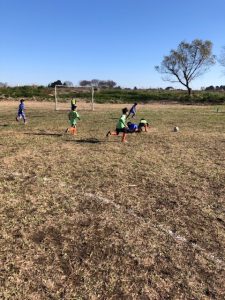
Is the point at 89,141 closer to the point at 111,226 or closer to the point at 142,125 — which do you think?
the point at 142,125

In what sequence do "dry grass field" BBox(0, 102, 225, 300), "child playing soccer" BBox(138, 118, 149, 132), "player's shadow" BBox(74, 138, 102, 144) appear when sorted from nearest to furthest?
"dry grass field" BBox(0, 102, 225, 300), "player's shadow" BBox(74, 138, 102, 144), "child playing soccer" BBox(138, 118, 149, 132)

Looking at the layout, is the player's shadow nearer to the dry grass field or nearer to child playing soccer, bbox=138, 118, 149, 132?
the dry grass field

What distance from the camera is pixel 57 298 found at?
11.3 ft

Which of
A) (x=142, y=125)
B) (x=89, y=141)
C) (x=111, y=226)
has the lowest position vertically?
(x=111, y=226)

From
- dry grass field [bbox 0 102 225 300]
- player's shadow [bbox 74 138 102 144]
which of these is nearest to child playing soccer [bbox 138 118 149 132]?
player's shadow [bbox 74 138 102 144]

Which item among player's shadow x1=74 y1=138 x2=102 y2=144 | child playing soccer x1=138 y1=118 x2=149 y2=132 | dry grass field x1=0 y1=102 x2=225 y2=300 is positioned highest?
child playing soccer x1=138 y1=118 x2=149 y2=132

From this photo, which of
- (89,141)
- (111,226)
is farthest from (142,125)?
(111,226)

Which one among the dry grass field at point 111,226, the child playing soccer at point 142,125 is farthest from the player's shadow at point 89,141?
the child playing soccer at point 142,125

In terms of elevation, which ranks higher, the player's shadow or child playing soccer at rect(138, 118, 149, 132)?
child playing soccer at rect(138, 118, 149, 132)

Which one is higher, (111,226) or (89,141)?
(89,141)

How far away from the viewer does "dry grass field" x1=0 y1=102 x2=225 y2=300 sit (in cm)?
368

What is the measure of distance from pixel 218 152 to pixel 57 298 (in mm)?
7971

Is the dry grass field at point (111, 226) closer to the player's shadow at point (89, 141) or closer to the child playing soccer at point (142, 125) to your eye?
the player's shadow at point (89, 141)

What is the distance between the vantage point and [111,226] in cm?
502
